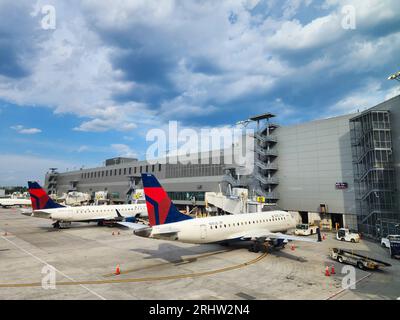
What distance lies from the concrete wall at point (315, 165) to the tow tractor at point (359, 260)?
2253 centimetres

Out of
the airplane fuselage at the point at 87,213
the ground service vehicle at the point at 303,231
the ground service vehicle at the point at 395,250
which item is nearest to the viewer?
the ground service vehicle at the point at 395,250

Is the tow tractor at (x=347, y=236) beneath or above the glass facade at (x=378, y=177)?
beneath

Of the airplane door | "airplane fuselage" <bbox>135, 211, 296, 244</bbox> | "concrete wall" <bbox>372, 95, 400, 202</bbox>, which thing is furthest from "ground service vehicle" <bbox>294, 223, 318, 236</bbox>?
the airplane door

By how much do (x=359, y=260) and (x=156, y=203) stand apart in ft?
60.8

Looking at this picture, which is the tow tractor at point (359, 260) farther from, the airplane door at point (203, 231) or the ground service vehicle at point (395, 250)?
the airplane door at point (203, 231)

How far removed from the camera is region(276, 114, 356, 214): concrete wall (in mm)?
44312

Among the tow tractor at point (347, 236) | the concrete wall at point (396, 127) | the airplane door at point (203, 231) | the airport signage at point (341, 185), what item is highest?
the concrete wall at point (396, 127)

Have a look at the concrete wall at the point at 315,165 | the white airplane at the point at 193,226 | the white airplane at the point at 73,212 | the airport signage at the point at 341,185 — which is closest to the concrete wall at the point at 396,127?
the concrete wall at the point at 315,165

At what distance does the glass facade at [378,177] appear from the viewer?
35.0 m

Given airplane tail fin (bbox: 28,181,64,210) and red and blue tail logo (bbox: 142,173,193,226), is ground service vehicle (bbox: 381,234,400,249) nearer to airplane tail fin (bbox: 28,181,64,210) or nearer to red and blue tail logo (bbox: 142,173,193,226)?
red and blue tail logo (bbox: 142,173,193,226)

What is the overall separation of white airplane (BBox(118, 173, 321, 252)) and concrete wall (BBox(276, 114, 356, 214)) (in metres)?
19.6

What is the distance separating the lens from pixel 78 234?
40.3m

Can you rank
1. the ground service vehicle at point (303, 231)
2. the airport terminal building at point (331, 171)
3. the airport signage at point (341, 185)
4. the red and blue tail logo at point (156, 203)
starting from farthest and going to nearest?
the airport signage at point (341, 185) → the ground service vehicle at point (303, 231) → the airport terminal building at point (331, 171) → the red and blue tail logo at point (156, 203)
